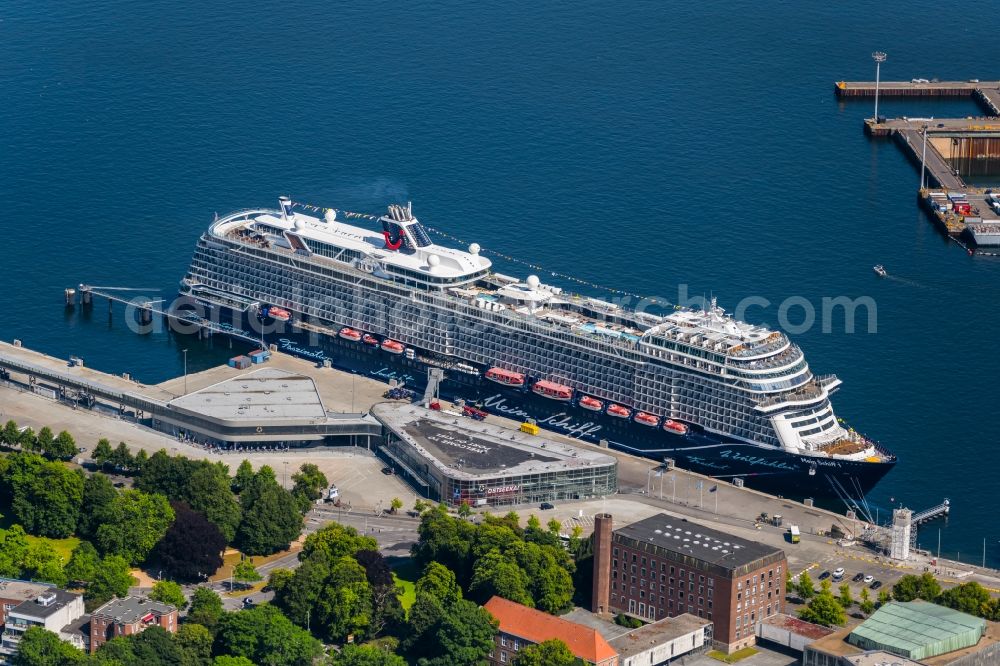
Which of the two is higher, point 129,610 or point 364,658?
point 129,610

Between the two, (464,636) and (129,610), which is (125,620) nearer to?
(129,610)

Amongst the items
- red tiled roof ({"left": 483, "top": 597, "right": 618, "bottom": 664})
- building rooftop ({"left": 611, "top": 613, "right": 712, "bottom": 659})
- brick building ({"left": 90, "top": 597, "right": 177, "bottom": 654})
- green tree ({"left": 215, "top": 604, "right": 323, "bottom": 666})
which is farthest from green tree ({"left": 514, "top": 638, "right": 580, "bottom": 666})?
brick building ({"left": 90, "top": 597, "right": 177, "bottom": 654})

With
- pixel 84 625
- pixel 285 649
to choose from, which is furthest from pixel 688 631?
pixel 84 625

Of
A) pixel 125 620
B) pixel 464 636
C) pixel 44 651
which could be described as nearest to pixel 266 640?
pixel 125 620

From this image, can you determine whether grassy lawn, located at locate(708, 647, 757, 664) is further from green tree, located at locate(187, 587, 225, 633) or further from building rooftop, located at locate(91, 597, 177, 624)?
building rooftop, located at locate(91, 597, 177, 624)

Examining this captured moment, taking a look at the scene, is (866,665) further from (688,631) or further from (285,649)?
(285,649)

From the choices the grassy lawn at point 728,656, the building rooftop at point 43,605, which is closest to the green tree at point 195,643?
the building rooftop at point 43,605

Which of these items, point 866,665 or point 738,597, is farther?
point 738,597
